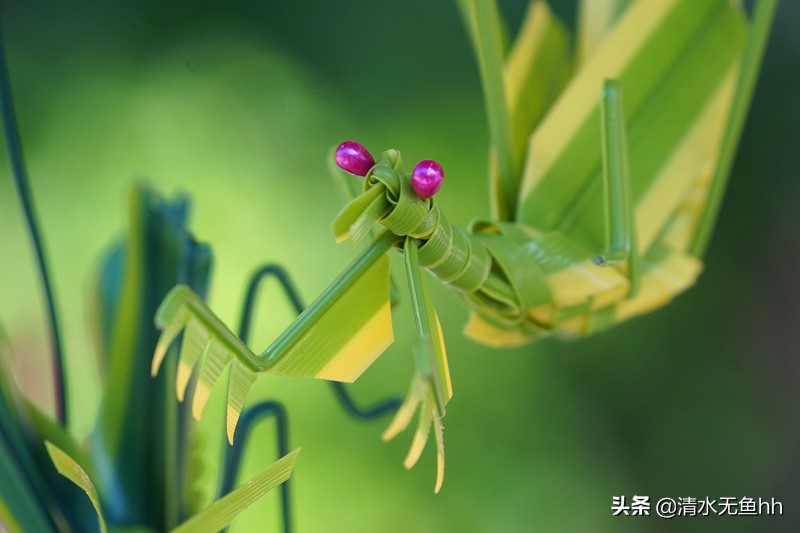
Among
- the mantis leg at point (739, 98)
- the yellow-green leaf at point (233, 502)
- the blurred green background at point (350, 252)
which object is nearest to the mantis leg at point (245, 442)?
the blurred green background at point (350, 252)

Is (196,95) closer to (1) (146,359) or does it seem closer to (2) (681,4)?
(1) (146,359)

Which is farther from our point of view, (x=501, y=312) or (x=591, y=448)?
(x=591, y=448)

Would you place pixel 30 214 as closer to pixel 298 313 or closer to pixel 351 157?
pixel 298 313

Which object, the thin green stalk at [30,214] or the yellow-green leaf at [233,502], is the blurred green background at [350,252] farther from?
the yellow-green leaf at [233,502]

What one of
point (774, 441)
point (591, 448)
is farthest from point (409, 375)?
point (774, 441)

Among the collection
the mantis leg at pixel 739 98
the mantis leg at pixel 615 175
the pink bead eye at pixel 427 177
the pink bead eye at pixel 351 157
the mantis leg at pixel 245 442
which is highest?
the mantis leg at pixel 739 98

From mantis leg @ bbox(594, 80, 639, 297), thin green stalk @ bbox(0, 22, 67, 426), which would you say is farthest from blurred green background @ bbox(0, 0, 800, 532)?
mantis leg @ bbox(594, 80, 639, 297)
